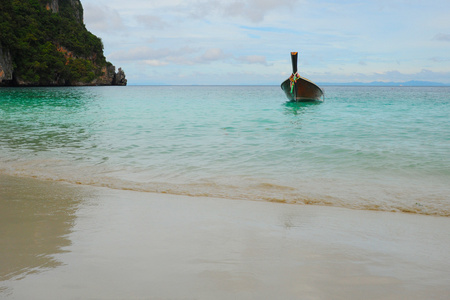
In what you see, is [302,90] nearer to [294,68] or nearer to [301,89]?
[301,89]

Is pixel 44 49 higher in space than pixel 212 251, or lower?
higher

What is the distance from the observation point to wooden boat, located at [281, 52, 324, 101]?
29.3 m

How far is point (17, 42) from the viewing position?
7081 cm

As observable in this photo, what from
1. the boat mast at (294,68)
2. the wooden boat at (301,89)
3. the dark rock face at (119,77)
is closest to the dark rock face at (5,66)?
the wooden boat at (301,89)

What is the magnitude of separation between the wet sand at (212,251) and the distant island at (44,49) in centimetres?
7157

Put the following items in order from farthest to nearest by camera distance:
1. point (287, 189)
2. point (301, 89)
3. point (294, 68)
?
1. point (301, 89)
2. point (294, 68)
3. point (287, 189)

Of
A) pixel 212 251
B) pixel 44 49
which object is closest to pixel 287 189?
pixel 212 251

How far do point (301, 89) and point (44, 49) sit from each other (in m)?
71.5

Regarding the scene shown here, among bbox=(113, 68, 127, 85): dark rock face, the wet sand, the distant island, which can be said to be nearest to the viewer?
the wet sand

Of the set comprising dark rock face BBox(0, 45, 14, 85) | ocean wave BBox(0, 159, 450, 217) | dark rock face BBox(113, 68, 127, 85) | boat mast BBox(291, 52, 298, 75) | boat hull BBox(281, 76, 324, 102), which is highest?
dark rock face BBox(113, 68, 127, 85)

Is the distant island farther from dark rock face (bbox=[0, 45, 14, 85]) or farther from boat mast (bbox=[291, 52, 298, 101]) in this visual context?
boat mast (bbox=[291, 52, 298, 101])

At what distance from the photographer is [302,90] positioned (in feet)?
98.8

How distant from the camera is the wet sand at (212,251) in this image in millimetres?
2176

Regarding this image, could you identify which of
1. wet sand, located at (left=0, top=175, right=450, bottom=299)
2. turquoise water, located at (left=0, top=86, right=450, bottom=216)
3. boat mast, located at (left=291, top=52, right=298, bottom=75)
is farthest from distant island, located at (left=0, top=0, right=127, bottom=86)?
wet sand, located at (left=0, top=175, right=450, bottom=299)
